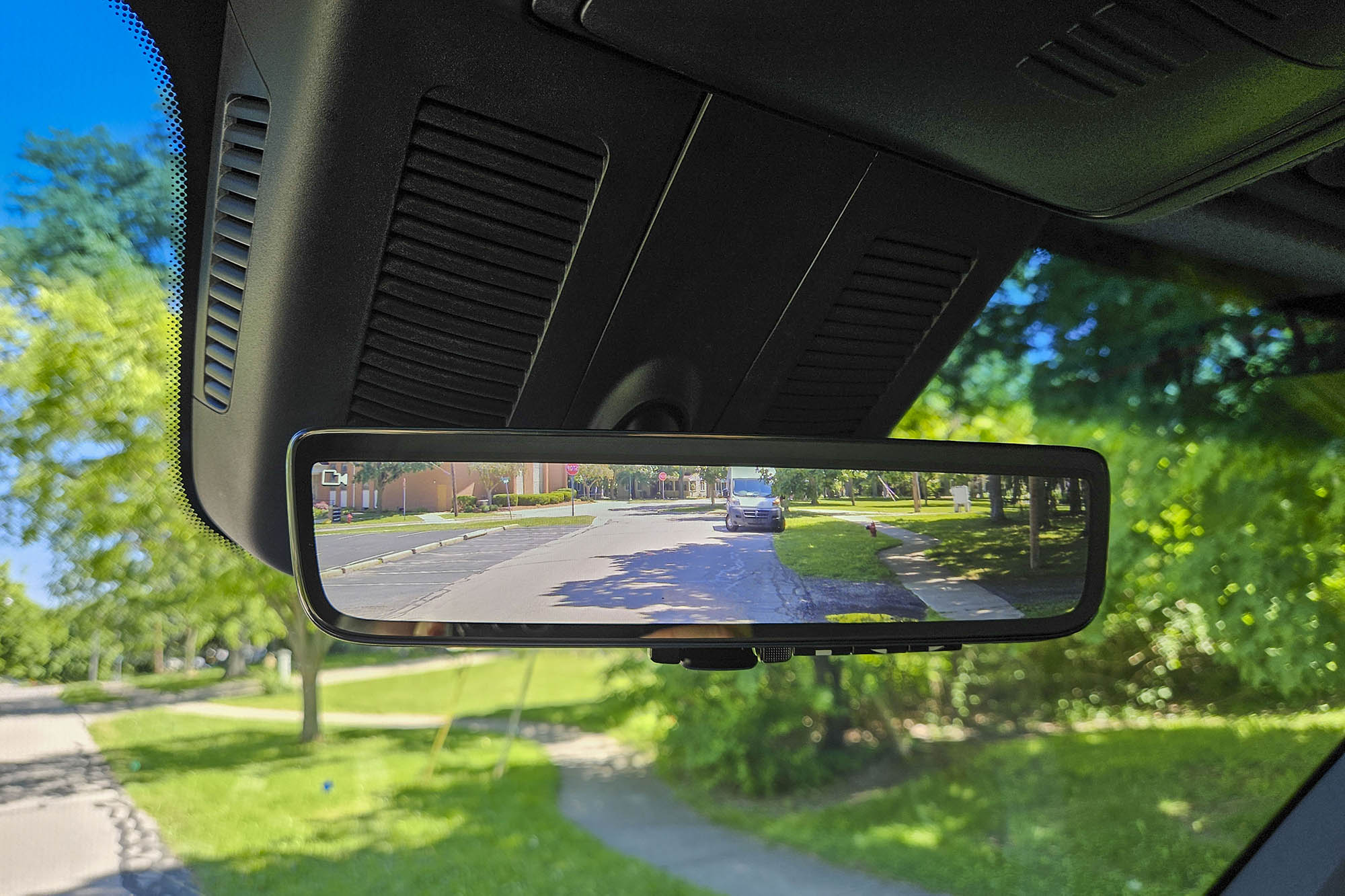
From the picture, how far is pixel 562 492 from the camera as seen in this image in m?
0.68

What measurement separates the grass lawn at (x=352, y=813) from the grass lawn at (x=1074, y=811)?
1.03m

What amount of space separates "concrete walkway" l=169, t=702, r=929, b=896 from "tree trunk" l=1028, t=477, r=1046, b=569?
479cm

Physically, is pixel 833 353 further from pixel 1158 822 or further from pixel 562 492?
pixel 1158 822

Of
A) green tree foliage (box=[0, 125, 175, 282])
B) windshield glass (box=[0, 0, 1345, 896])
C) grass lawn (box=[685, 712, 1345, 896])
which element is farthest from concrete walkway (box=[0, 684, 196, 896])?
grass lawn (box=[685, 712, 1345, 896])

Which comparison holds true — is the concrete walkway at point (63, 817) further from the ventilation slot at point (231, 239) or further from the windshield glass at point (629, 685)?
the ventilation slot at point (231, 239)

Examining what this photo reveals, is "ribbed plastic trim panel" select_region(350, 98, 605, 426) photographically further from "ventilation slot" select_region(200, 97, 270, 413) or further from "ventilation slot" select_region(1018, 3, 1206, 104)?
"ventilation slot" select_region(1018, 3, 1206, 104)

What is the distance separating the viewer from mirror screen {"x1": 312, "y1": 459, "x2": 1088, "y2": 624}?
26.6 inches

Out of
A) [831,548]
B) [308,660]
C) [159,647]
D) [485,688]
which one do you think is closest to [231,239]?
[831,548]

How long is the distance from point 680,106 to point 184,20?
355mm

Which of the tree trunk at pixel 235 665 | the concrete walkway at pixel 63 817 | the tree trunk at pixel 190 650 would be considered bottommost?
the concrete walkway at pixel 63 817

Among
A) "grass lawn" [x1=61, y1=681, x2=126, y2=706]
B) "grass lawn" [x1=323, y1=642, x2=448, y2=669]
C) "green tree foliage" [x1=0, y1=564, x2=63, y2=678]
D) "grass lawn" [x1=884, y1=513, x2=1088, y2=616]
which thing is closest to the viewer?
"grass lawn" [x1=884, y1=513, x2=1088, y2=616]

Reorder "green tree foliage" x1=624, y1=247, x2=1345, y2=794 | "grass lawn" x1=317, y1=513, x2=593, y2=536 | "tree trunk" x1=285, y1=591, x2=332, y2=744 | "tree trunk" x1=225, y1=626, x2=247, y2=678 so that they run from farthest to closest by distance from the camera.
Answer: "tree trunk" x1=285, y1=591, x2=332, y2=744 < "tree trunk" x1=225, y1=626, x2=247, y2=678 < "green tree foliage" x1=624, y1=247, x2=1345, y2=794 < "grass lawn" x1=317, y1=513, x2=593, y2=536

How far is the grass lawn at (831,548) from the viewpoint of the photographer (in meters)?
0.71

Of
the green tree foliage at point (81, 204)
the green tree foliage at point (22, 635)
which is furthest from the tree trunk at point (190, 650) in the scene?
the green tree foliage at point (81, 204)
